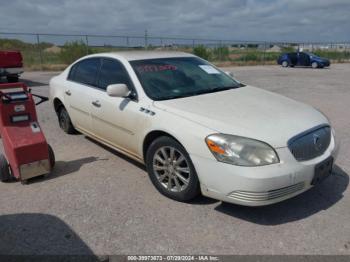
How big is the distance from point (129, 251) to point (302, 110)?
2.34 meters

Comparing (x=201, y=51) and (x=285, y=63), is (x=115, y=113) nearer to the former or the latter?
(x=285, y=63)

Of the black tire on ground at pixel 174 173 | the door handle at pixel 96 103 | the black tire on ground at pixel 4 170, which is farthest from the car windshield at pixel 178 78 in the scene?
the black tire on ground at pixel 4 170

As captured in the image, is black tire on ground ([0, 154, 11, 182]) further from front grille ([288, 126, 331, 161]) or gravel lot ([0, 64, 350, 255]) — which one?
front grille ([288, 126, 331, 161])

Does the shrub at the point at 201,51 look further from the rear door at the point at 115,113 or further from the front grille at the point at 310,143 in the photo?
the front grille at the point at 310,143

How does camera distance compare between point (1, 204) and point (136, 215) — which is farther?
point (1, 204)

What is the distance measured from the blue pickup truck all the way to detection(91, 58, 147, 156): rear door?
2427 centimetres

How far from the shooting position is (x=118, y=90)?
3859 millimetres

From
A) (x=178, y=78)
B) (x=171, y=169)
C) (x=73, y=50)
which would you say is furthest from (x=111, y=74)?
(x=73, y=50)

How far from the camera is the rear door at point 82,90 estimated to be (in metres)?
4.84

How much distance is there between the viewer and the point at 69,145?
5531mm

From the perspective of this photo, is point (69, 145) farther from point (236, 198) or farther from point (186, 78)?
point (236, 198)

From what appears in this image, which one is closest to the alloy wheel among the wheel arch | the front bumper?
the wheel arch

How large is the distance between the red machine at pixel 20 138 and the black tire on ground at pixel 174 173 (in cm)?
132

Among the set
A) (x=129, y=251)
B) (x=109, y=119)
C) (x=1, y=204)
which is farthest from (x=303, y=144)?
(x=1, y=204)
